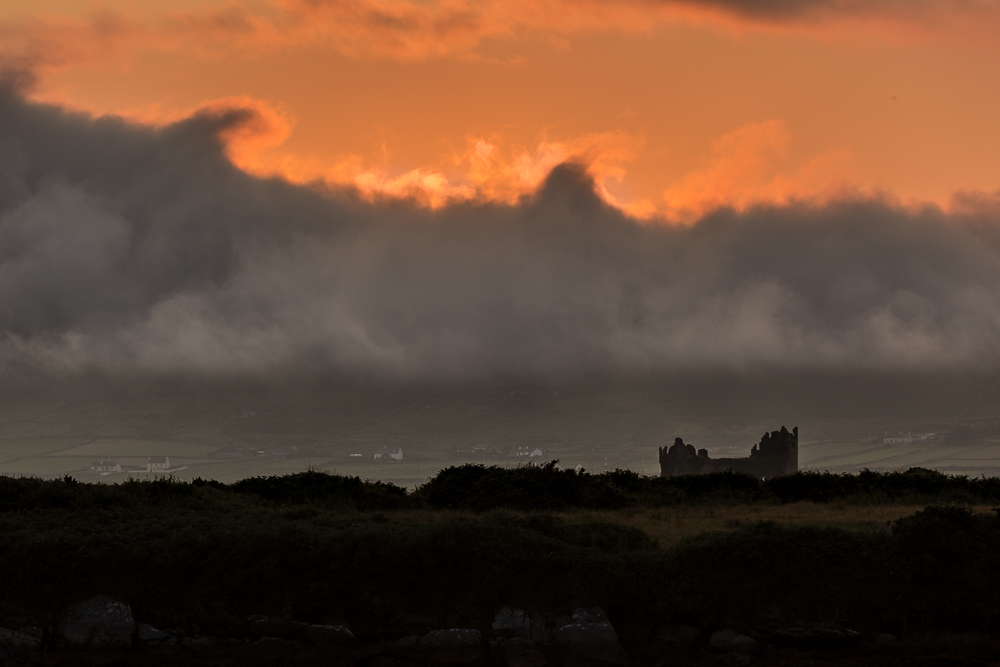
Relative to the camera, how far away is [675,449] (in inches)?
5428

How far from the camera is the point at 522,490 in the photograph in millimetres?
40031

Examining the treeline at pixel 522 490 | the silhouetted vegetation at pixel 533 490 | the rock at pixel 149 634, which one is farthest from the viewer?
the silhouetted vegetation at pixel 533 490

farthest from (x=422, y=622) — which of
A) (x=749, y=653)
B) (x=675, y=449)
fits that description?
(x=675, y=449)

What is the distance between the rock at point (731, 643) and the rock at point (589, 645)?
100 inches

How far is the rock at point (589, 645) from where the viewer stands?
24500mm

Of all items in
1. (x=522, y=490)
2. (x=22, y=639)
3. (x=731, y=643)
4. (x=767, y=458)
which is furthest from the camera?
(x=767, y=458)

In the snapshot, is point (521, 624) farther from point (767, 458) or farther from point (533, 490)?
point (767, 458)

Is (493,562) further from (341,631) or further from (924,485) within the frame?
(924,485)

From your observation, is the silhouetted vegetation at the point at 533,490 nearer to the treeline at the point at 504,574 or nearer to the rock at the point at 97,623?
the treeline at the point at 504,574

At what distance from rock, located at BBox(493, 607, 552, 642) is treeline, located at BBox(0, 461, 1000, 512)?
11886 mm

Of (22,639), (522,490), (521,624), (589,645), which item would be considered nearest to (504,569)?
Answer: (521,624)

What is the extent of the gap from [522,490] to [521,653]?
15.4 meters

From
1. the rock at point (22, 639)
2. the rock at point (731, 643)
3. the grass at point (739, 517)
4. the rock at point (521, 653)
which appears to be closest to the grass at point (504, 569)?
the rock at point (731, 643)

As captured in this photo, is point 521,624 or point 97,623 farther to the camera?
point 97,623
